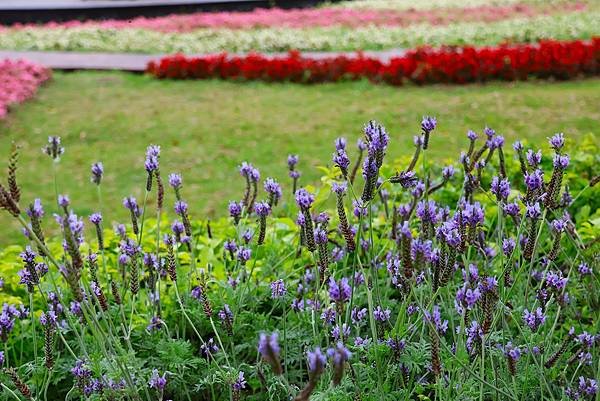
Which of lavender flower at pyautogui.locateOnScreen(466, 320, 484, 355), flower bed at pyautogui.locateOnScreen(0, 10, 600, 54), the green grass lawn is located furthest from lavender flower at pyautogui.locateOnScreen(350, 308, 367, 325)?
flower bed at pyautogui.locateOnScreen(0, 10, 600, 54)

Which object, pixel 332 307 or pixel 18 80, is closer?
pixel 332 307

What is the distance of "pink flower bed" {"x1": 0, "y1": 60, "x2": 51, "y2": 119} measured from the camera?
380 inches

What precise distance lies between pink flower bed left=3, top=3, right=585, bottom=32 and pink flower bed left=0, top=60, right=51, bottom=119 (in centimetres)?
462

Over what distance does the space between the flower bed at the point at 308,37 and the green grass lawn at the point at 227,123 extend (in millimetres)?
2842

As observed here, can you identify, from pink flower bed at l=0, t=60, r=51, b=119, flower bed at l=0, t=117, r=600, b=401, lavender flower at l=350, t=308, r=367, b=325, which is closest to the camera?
flower bed at l=0, t=117, r=600, b=401

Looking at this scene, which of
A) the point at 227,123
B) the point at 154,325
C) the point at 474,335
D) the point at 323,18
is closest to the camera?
the point at 474,335

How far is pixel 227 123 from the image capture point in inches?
343

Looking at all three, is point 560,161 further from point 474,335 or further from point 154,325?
point 154,325

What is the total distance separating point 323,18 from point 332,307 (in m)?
14.4

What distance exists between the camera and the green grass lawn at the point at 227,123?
703 centimetres

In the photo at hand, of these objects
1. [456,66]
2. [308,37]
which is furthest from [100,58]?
[456,66]

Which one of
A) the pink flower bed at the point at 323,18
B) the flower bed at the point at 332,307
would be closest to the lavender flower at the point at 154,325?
the flower bed at the point at 332,307

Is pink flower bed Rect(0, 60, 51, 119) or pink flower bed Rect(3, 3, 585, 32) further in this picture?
pink flower bed Rect(3, 3, 585, 32)

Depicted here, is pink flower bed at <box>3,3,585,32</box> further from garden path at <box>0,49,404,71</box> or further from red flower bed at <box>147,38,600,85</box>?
red flower bed at <box>147,38,600,85</box>
